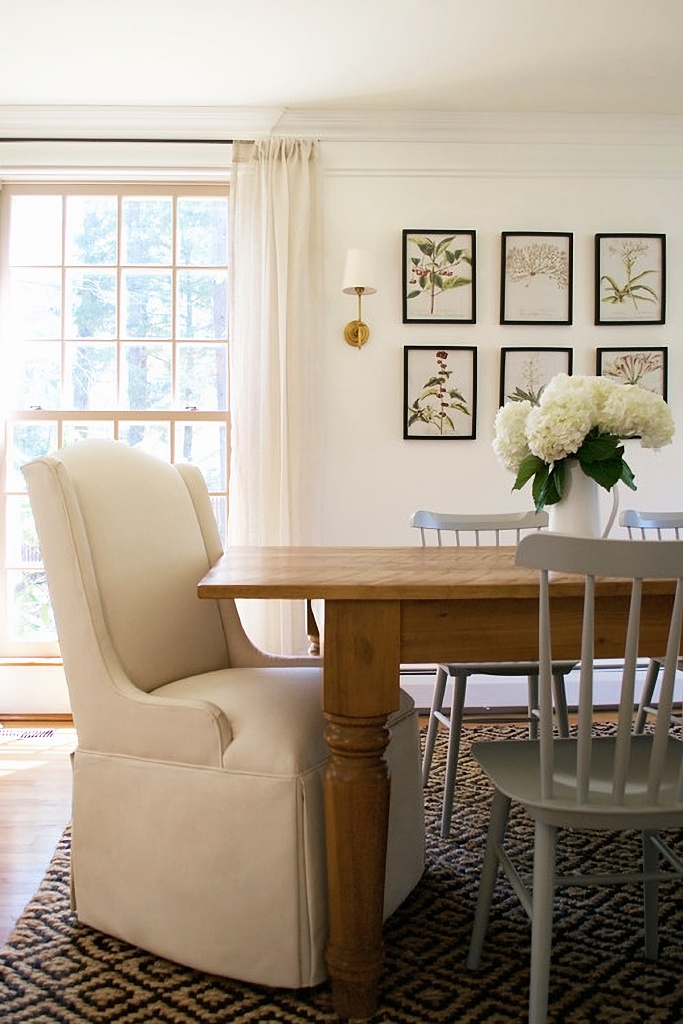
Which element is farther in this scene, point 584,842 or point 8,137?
point 8,137

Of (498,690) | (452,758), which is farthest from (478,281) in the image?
(452,758)

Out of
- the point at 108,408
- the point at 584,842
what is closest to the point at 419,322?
the point at 108,408

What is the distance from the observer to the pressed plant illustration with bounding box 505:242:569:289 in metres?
3.99

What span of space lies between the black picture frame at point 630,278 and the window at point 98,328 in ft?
5.86

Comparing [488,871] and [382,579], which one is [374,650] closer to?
[382,579]

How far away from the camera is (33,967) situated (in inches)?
68.1

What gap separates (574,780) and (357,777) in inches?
15.1

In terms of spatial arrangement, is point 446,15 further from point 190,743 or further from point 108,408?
point 190,743

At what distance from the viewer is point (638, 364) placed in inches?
158

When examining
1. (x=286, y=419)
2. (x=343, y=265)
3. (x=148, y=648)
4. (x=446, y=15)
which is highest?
(x=446, y=15)

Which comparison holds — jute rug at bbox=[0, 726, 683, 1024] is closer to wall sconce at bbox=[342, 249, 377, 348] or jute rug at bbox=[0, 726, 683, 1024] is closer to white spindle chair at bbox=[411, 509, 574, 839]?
white spindle chair at bbox=[411, 509, 574, 839]

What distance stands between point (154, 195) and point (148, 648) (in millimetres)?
2831

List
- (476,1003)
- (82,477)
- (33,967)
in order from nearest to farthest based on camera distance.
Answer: (476,1003)
(33,967)
(82,477)

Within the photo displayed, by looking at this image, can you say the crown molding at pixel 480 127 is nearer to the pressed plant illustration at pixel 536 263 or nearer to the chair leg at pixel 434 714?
the pressed plant illustration at pixel 536 263
